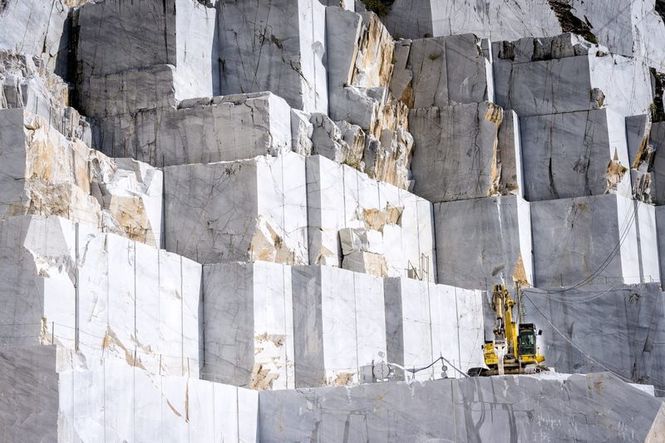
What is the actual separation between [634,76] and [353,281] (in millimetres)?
17214

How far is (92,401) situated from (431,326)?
1523 centimetres

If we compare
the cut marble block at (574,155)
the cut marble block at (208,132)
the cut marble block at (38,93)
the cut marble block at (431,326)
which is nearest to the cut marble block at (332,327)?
the cut marble block at (431,326)

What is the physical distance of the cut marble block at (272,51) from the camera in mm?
45438

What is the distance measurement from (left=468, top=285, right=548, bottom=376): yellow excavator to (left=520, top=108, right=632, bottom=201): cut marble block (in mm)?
7939

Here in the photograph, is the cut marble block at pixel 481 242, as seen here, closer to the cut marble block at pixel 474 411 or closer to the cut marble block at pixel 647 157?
the cut marble block at pixel 647 157

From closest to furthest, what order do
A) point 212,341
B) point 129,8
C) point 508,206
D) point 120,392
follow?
point 120,392, point 212,341, point 129,8, point 508,206

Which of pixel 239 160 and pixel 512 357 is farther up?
pixel 239 160

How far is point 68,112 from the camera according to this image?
1631 inches

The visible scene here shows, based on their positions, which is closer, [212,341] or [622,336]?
[212,341]

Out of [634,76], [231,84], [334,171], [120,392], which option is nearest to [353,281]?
[334,171]

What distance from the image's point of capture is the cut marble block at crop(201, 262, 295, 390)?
38.2 meters

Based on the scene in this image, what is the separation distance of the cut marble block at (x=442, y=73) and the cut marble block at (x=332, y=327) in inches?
420

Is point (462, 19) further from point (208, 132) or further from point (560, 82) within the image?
point (208, 132)

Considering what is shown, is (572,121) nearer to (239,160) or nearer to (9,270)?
(239,160)
